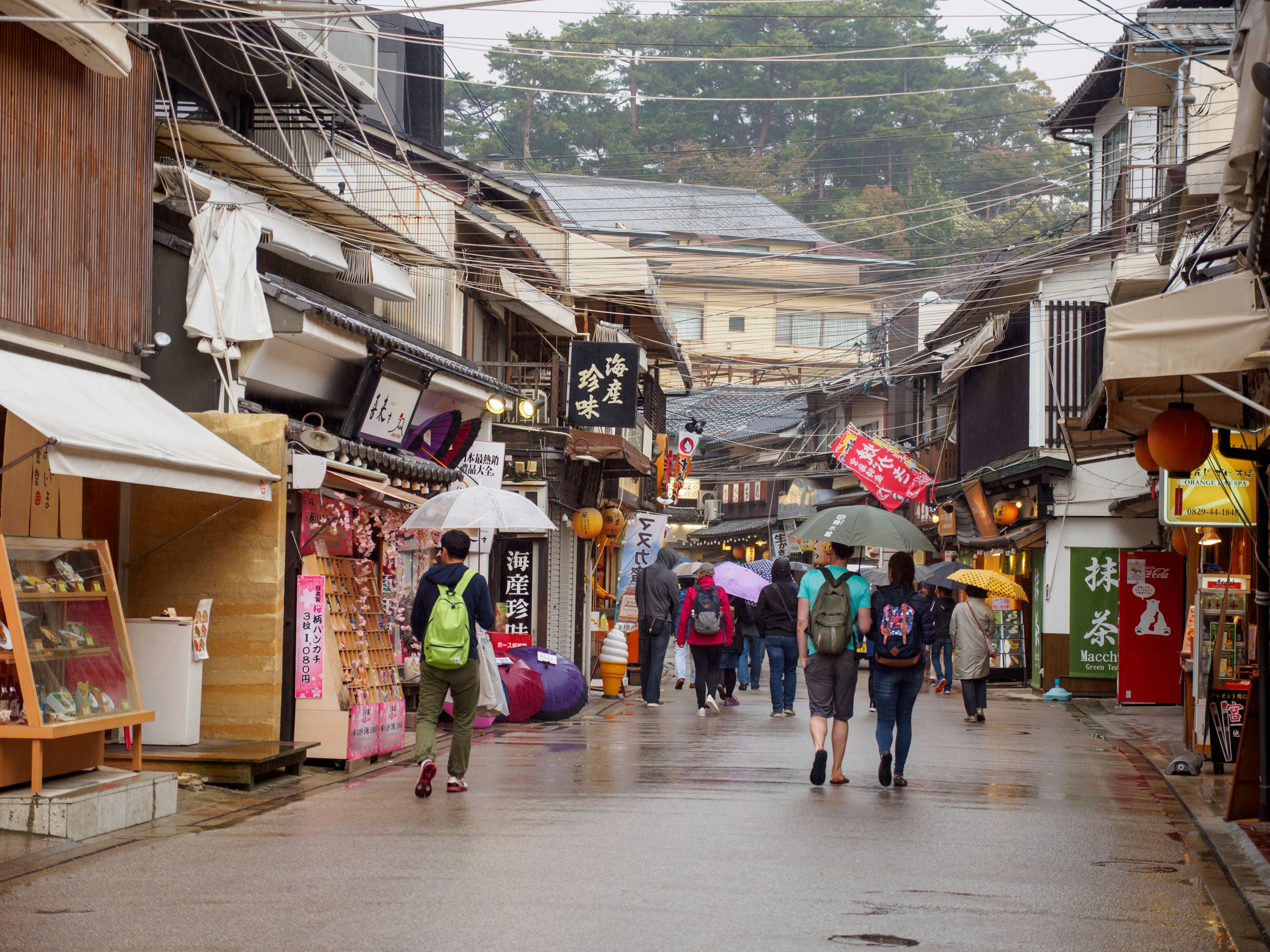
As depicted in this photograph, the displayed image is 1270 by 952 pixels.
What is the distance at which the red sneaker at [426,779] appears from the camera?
34.1 ft

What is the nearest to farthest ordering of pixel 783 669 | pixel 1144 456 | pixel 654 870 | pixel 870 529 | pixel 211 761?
pixel 654 870 → pixel 211 761 → pixel 1144 456 → pixel 870 529 → pixel 783 669

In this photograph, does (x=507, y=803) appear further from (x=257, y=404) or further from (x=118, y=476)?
(x=257, y=404)

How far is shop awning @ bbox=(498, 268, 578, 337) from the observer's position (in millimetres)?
21219

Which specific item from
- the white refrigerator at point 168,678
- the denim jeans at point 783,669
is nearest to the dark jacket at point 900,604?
the white refrigerator at point 168,678

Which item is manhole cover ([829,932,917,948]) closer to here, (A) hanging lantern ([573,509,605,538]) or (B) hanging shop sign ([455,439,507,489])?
(B) hanging shop sign ([455,439,507,489])

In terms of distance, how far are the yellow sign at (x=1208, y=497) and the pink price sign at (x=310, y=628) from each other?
29.1ft

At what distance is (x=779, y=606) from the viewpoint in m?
20.5

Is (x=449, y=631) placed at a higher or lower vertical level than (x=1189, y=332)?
lower

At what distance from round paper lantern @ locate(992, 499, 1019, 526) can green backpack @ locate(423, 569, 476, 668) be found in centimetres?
1907

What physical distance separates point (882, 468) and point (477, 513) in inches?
744

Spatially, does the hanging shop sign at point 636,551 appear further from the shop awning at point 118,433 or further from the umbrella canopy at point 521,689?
the shop awning at point 118,433

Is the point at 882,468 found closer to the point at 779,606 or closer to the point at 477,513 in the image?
the point at 779,606

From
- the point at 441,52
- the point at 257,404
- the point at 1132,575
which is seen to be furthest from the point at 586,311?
the point at 257,404

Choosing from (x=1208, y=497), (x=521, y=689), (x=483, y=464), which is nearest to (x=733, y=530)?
(x=483, y=464)
